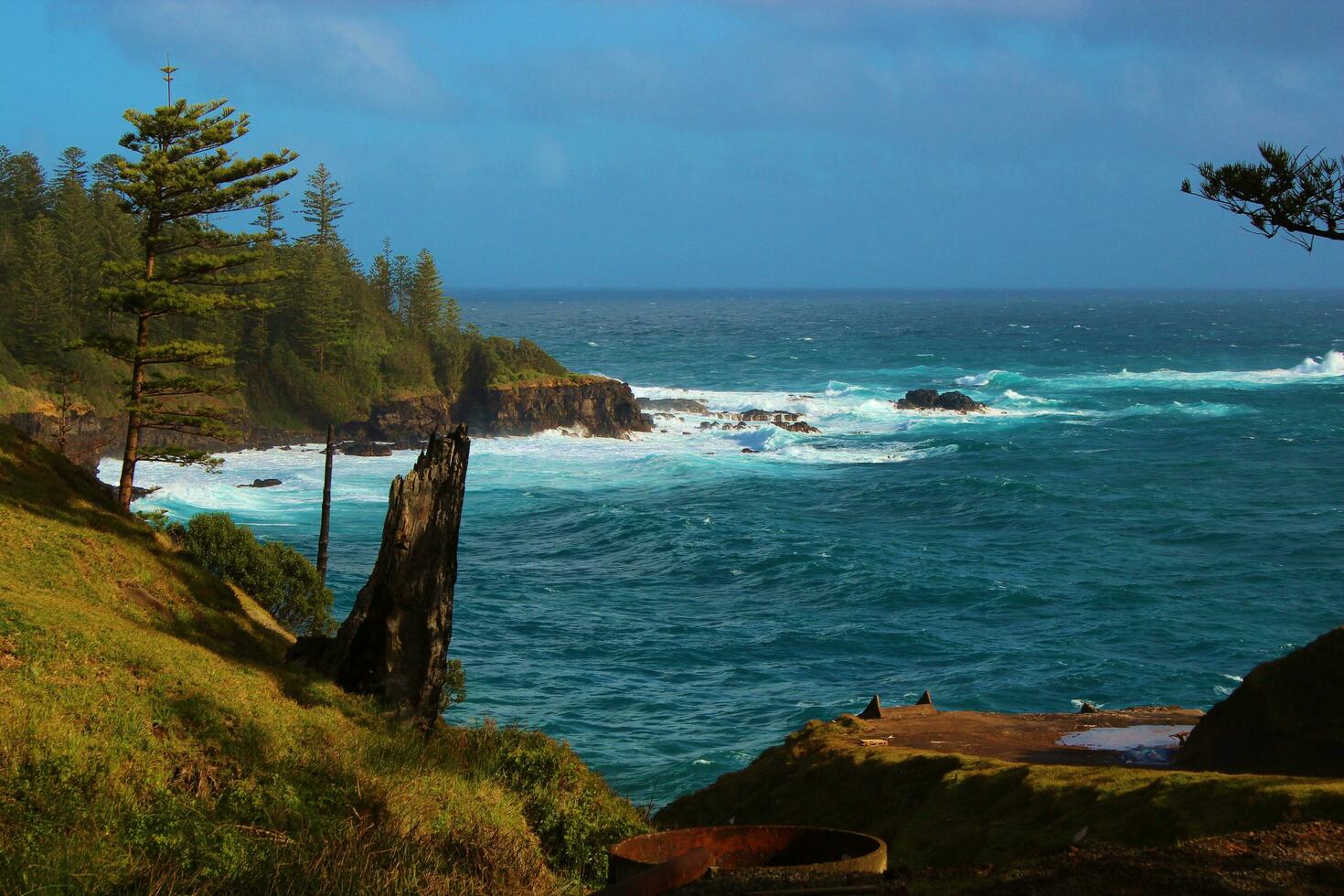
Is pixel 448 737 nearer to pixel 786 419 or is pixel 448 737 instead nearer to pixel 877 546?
pixel 877 546

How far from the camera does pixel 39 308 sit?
69562mm

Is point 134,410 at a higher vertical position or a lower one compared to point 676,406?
lower

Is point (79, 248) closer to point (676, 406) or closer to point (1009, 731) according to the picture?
point (676, 406)

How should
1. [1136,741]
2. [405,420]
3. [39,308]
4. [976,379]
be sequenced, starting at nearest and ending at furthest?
[1136,741] → [39,308] → [405,420] → [976,379]

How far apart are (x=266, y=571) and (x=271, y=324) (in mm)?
58784

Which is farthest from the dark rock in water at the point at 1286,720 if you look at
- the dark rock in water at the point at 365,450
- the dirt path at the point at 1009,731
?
the dark rock in water at the point at 365,450

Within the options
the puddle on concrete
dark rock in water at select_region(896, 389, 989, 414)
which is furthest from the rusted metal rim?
dark rock in water at select_region(896, 389, 989, 414)

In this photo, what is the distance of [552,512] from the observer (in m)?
59.0

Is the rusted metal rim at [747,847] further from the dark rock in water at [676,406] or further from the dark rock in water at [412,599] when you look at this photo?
the dark rock in water at [676,406]

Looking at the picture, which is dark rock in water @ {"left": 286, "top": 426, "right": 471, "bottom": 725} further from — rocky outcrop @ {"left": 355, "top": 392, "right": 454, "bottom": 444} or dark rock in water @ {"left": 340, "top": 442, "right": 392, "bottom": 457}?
rocky outcrop @ {"left": 355, "top": 392, "right": 454, "bottom": 444}

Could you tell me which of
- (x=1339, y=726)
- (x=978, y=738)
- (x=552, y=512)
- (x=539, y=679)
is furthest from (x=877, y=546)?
(x=1339, y=726)

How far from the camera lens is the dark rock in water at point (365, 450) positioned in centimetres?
7575

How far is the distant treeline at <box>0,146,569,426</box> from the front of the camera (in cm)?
7081

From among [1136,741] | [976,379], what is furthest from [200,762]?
[976,379]
